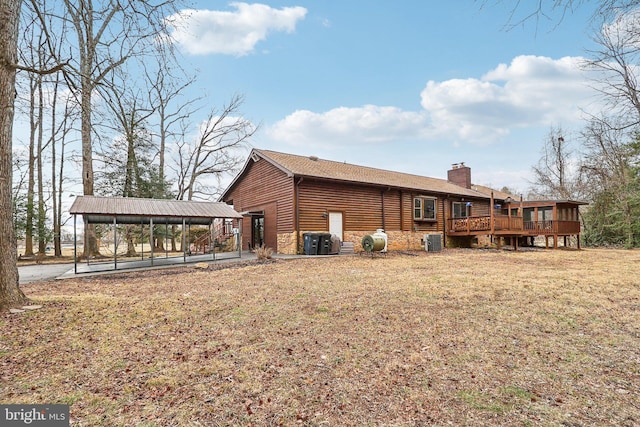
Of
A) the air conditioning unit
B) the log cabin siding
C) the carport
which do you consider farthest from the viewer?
the air conditioning unit

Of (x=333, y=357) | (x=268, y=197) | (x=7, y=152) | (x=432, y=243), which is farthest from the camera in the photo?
(x=432, y=243)

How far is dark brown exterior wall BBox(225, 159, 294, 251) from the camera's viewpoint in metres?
16.3

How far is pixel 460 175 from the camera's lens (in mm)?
27359

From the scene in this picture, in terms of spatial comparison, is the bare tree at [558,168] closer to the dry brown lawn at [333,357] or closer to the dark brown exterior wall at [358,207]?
the dark brown exterior wall at [358,207]

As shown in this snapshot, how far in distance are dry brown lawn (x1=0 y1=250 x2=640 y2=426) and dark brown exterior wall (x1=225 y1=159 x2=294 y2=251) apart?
30.8 ft

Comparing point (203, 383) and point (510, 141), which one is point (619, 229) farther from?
point (203, 383)

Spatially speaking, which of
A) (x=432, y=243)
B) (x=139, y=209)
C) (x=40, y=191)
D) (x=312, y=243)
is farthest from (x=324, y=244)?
(x=40, y=191)

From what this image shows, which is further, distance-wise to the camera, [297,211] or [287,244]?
[287,244]

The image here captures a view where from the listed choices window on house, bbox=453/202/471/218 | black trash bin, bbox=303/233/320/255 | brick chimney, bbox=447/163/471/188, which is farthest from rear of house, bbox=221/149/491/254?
brick chimney, bbox=447/163/471/188

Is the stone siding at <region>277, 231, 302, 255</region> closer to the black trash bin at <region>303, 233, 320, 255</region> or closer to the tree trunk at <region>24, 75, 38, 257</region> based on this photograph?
the black trash bin at <region>303, 233, 320, 255</region>

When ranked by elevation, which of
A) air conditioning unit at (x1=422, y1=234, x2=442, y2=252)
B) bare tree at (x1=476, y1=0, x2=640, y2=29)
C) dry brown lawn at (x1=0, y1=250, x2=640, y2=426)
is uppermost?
bare tree at (x1=476, y1=0, x2=640, y2=29)

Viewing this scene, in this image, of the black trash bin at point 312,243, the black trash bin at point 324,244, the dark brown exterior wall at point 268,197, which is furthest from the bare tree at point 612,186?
the dark brown exterior wall at point 268,197

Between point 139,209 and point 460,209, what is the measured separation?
816 inches

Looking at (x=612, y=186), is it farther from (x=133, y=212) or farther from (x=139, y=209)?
(x=133, y=212)
